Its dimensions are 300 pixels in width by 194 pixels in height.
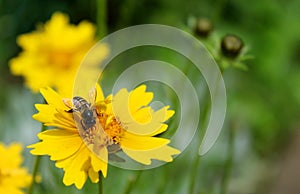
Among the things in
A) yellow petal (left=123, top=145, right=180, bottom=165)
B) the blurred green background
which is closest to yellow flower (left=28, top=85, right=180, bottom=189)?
yellow petal (left=123, top=145, right=180, bottom=165)

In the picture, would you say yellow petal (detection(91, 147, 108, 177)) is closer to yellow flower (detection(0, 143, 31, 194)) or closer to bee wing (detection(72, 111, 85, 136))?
bee wing (detection(72, 111, 85, 136))

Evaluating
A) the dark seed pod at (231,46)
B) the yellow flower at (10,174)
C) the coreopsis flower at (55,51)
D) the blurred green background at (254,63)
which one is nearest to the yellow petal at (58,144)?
the yellow flower at (10,174)

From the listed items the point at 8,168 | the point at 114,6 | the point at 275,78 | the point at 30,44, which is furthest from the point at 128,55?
the point at 8,168

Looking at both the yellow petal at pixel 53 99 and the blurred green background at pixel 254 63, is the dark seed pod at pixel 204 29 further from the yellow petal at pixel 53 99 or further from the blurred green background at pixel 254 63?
the blurred green background at pixel 254 63

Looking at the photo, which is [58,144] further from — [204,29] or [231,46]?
[204,29]

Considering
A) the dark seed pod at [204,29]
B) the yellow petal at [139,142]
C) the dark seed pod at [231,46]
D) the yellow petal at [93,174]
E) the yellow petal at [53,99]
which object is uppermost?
the dark seed pod at [204,29]

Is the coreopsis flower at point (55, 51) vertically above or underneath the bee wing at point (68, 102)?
above

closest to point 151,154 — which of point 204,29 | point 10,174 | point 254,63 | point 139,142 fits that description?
point 139,142

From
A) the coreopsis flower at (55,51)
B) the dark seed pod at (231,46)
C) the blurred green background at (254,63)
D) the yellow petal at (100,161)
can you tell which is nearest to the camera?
the yellow petal at (100,161)
